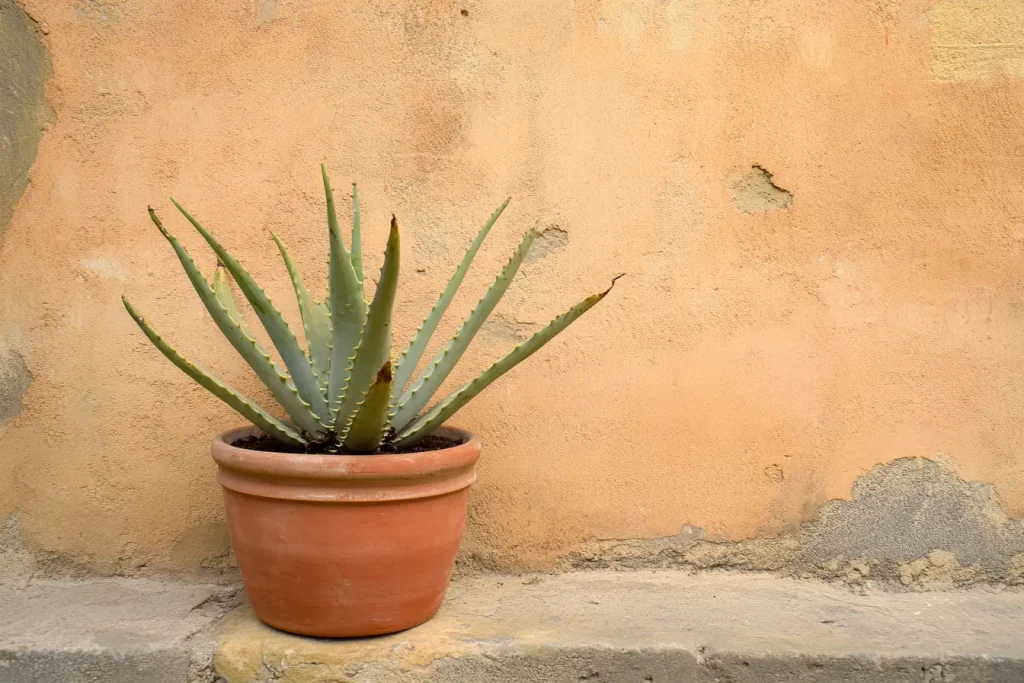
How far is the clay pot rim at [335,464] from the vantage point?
4.85ft

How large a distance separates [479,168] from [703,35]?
549mm

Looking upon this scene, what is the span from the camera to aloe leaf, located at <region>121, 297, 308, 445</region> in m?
1.43

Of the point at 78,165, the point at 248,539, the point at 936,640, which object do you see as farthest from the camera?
the point at 78,165

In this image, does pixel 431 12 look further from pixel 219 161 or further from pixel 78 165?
pixel 78 165

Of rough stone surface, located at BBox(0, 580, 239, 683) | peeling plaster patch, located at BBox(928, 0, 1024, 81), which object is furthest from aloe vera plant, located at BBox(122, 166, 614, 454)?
peeling plaster patch, located at BBox(928, 0, 1024, 81)

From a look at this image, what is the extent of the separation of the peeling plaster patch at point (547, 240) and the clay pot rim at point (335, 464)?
1.77 ft

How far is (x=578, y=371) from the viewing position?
1926 millimetres

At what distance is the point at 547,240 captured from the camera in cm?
193

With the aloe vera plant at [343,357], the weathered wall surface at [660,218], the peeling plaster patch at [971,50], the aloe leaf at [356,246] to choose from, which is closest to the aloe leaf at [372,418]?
the aloe vera plant at [343,357]

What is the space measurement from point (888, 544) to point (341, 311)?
1239mm

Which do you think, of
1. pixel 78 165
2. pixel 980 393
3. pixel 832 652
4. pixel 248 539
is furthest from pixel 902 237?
pixel 78 165

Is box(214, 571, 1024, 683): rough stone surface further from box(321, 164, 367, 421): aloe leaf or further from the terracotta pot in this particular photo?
box(321, 164, 367, 421): aloe leaf

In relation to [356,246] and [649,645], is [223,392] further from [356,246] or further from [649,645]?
[649,645]

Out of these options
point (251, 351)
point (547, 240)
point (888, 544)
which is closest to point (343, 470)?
point (251, 351)
